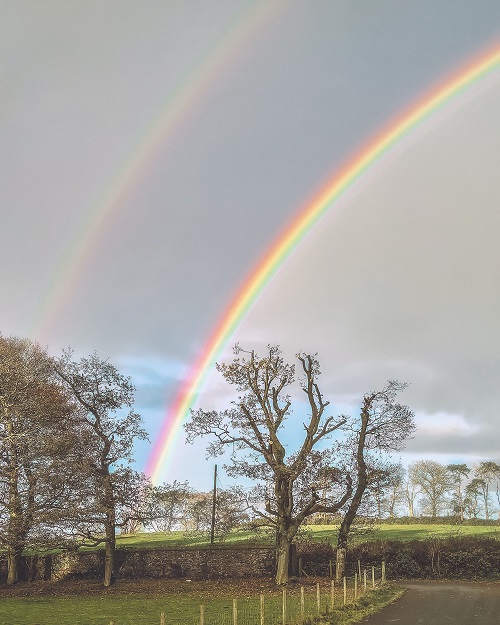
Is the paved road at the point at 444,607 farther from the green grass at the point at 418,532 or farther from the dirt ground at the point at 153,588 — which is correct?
the green grass at the point at 418,532

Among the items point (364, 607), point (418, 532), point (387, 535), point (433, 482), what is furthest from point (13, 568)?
point (433, 482)

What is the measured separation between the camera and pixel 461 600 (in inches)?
1089

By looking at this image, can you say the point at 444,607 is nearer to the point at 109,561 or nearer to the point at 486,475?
the point at 109,561

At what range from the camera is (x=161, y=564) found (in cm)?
4175

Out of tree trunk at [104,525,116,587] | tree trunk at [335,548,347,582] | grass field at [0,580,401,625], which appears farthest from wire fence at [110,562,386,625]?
tree trunk at [104,525,116,587]

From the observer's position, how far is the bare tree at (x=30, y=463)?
3259cm

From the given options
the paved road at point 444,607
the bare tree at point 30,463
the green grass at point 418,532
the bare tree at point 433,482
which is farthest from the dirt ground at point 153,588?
the bare tree at point 433,482

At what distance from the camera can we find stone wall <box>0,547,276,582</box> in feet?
133

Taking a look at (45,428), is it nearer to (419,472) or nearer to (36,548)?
(36,548)

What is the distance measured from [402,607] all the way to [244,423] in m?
15.0

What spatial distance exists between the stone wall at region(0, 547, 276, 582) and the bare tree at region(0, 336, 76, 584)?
6.64m

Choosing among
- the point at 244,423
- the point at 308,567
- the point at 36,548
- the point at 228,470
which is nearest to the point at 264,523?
the point at 228,470

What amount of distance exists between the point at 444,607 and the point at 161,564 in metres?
23.1

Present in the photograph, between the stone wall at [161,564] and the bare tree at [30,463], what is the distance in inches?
261
